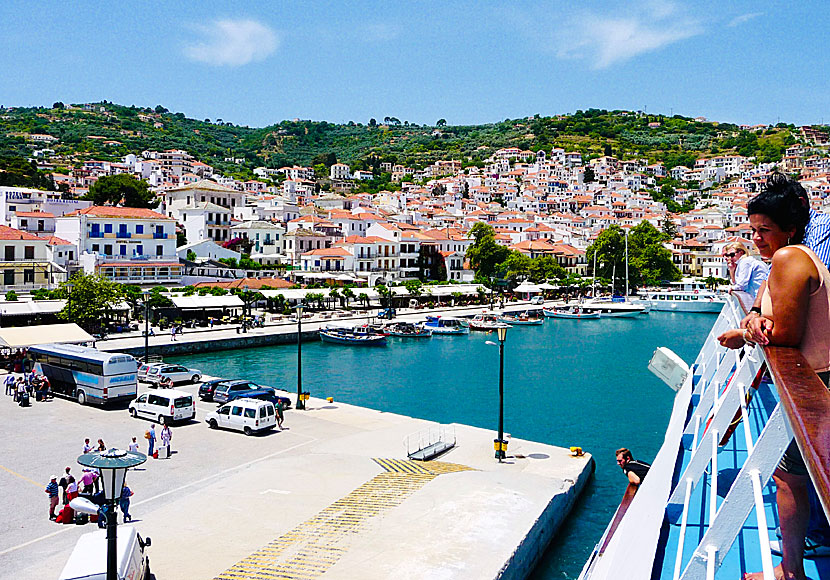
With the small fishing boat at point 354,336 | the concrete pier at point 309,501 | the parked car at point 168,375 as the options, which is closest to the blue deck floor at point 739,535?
the concrete pier at point 309,501

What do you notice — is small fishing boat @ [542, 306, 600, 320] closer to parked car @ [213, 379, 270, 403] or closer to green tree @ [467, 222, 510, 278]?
green tree @ [467, 222, 510, 278]

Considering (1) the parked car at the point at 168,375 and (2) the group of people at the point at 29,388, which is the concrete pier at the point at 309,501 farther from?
(1) the parked car at the point at 168,375

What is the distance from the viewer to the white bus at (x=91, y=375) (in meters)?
21.9

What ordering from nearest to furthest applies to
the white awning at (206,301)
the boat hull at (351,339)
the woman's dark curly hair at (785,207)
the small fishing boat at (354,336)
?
the woman's dark curly hair at (785,207) < the boat hull at (351,339) < the small fishing boat at (354,336) < the white awning at (206,301)

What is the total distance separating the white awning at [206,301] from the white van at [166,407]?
1033 inches

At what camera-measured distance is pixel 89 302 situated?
127ft

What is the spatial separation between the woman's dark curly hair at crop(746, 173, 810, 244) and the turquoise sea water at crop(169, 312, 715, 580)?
10.4 m

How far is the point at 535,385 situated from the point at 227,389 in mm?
15116

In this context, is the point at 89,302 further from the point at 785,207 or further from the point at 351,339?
the point at 785,207

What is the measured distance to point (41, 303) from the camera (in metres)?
38.8

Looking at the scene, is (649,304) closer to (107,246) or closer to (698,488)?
(107,246)

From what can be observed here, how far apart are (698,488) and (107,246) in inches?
2229

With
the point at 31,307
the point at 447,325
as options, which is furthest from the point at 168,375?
the point at 447,325

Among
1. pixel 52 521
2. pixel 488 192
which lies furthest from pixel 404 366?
pixel 488 192
